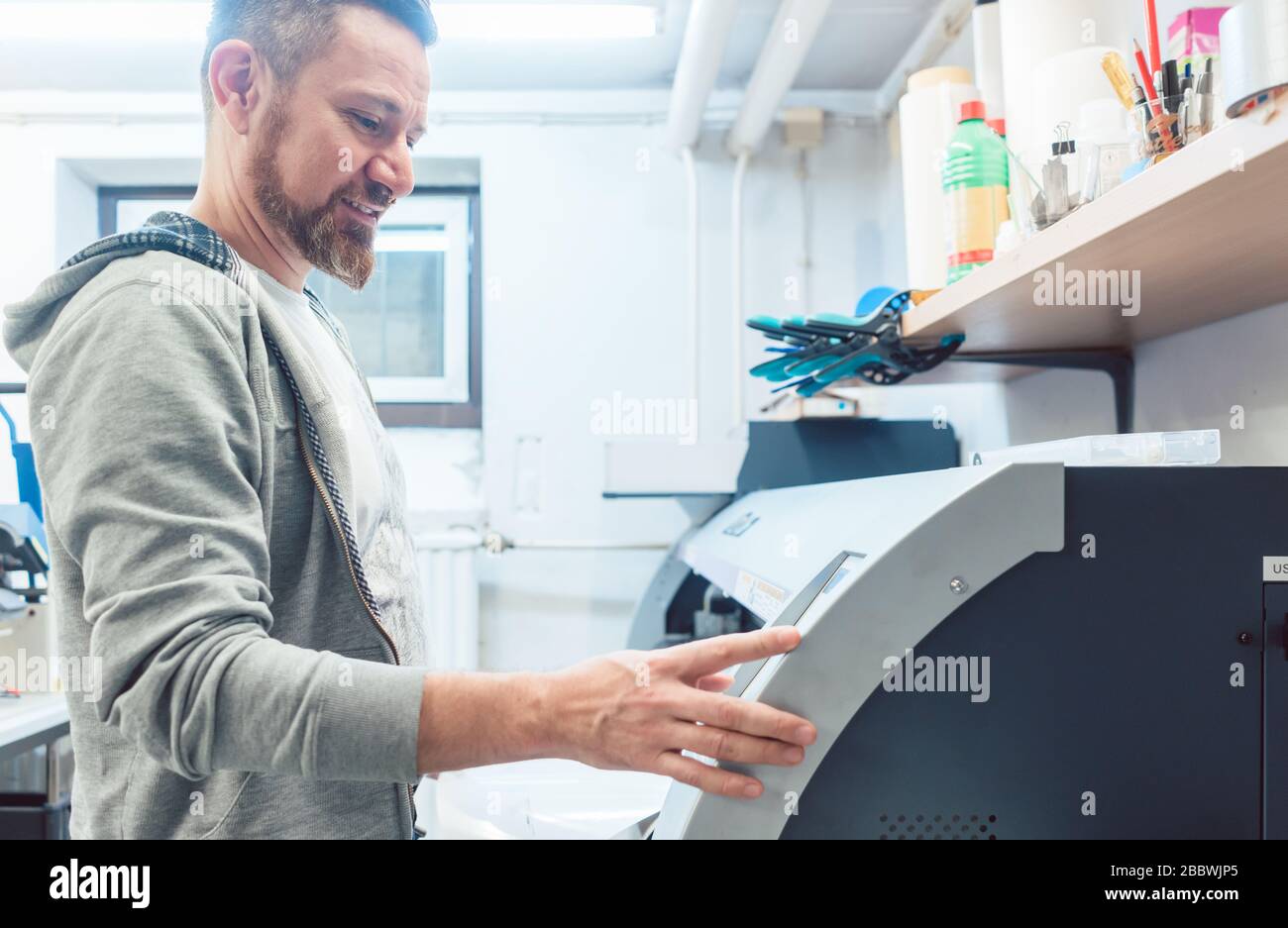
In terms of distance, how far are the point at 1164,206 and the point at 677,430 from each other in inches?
69.8

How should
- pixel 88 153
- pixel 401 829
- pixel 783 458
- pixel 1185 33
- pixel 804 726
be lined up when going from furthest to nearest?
pixel 88 153 < pixel 783 458 < pixel 1185 33 < pixel 401 829 < pixel 804 726

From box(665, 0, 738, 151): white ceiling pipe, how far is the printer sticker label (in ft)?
3.68

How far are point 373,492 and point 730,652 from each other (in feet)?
1.36

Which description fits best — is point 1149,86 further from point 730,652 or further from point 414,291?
point 414,291

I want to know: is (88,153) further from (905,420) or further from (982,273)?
(982,273)

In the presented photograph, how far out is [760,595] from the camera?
0.90 meters

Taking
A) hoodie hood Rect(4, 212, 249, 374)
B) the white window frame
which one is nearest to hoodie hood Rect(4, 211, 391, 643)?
hoodie hood Rect(4, 212, 249, 374)

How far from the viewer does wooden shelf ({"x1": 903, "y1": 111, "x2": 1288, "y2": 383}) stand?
21.6 inches

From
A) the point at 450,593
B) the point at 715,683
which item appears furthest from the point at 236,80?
the point at 450,593

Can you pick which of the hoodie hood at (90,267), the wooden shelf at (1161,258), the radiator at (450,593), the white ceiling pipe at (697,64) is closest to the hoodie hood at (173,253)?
the hoodie hood at (90,267)

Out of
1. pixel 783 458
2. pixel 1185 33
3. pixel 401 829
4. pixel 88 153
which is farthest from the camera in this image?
pixel 88 153

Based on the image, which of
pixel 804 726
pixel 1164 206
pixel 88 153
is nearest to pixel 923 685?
pixel 804 726

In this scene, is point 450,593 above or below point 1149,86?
below

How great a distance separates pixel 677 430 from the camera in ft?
7.74
